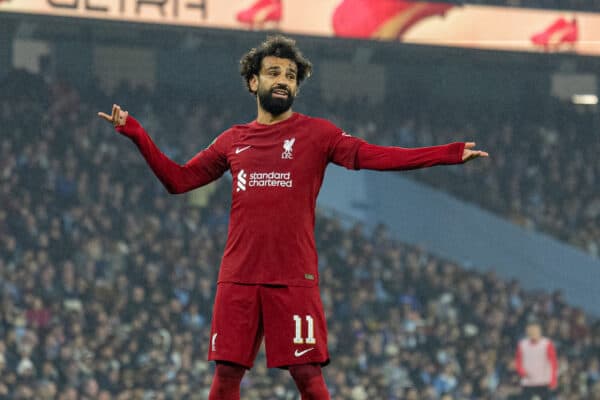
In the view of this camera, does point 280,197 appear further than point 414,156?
Yes

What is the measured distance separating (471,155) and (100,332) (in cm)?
1087

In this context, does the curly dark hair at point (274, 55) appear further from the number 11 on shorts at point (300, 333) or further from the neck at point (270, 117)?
the number 11 on shorts at point (300, 333)

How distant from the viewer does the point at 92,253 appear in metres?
17.6

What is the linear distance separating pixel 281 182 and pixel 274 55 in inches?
22.8

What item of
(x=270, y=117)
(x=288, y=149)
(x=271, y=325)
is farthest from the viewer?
(x=270, y=117)

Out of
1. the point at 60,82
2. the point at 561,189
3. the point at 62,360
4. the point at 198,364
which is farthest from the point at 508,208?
the point at 62,360

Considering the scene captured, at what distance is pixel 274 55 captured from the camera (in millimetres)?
5875

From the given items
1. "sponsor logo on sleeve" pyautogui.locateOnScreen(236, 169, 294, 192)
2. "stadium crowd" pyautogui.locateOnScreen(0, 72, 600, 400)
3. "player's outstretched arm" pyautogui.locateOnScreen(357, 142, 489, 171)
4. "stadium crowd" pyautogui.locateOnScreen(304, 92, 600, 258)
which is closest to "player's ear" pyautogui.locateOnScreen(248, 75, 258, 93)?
"sponsor logo on sleeve" pyautogui.locateOnScreen(236, 169, 294, 192)

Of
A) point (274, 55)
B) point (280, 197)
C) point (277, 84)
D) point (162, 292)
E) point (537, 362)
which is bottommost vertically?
point (537, 362)

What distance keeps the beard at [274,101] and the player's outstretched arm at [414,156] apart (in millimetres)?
387

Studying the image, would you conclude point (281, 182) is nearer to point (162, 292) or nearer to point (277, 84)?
point (277, 84)

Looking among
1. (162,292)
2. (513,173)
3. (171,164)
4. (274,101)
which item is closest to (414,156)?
(274,101)

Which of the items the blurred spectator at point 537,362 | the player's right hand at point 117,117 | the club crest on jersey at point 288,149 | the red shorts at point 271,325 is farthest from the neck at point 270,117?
the blurred spectator at point 537,362

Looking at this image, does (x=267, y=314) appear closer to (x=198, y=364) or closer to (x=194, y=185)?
(x=194, y=185)
